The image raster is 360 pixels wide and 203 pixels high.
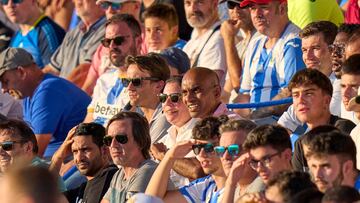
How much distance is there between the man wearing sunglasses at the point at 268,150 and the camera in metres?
10.2

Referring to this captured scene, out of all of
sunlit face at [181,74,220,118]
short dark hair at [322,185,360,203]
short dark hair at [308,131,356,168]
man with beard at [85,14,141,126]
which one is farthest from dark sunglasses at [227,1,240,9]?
short dark hair at [322,185,360,203]

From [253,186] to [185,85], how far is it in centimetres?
207

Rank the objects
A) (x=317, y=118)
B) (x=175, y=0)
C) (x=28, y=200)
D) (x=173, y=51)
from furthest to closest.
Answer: (x=175, y=0), (x=173, y=51), (x=317, y=118), (x=28, y=200)

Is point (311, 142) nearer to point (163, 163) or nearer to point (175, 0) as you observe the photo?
point (163, 163)

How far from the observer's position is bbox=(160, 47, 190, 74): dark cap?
45.4 feet

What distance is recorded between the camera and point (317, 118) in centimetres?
1129

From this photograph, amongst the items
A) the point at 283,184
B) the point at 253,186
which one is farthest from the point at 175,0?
the point at 283,184

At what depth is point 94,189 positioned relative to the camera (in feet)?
40.3

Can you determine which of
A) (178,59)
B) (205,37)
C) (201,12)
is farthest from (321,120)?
(201,12)

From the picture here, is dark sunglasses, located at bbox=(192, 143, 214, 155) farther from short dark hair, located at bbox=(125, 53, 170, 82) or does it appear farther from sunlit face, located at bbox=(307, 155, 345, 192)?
short dark hair, located at bbox=(125, 53, 170, 82)

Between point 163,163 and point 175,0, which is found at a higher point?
point 175,0

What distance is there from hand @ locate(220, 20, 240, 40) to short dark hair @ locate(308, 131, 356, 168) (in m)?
4.59

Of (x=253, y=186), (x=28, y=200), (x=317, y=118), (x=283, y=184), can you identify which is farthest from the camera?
(x=317, y=118)

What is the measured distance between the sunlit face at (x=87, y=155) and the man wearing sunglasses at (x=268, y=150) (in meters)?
2.49
